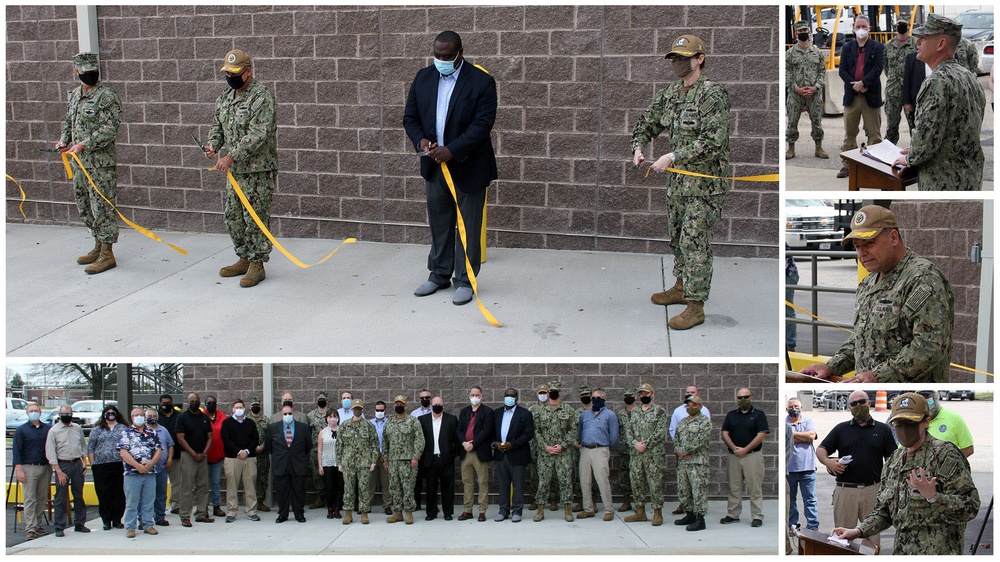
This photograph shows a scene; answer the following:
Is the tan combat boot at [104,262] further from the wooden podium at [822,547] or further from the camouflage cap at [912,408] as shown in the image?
the camouflage cap at [912,408]

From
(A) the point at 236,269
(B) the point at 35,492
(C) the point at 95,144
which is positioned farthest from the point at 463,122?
(B) the point at 35,492

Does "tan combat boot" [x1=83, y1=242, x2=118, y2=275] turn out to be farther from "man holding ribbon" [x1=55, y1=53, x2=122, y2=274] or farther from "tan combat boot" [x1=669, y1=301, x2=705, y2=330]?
"tan combat boot" [x1=669, y1=301, x2=705, y2=330]

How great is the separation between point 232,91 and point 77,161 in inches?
58.8

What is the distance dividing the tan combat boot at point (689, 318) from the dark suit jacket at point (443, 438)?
295cm

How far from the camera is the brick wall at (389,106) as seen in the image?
759cm

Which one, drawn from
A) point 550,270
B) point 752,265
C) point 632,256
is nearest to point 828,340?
point 752,265

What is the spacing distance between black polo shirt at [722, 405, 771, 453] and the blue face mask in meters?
3.87

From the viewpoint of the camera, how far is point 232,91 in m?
6.91

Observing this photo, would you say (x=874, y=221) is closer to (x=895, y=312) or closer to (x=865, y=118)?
(x=895, y=312)

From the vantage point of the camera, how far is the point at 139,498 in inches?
292

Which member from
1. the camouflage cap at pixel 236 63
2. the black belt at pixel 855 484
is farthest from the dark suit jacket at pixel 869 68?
the camouflage cap at pixel 236 63

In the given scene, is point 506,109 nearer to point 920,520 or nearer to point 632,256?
point 632,256

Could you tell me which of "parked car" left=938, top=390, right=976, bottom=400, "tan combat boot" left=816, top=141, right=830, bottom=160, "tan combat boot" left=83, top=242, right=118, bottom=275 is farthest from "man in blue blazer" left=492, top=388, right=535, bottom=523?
"tan combat boot" left=816, top=141, right=830, bottom=160

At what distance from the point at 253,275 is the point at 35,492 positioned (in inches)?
102
